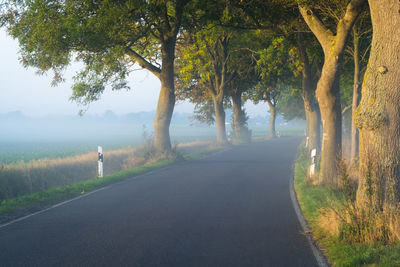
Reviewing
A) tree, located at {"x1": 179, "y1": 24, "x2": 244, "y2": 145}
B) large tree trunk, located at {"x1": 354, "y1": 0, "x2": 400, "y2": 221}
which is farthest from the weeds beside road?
tree, located at {"x1": 179, "y1": 24, "x2": 244, "y2": 145}

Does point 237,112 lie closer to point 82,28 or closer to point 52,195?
point 82,28

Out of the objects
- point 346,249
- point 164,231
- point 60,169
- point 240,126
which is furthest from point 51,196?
point 240,126

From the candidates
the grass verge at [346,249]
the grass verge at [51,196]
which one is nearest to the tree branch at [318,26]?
the grass verge at [346,249]

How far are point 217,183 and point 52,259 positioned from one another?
7847 millimetres

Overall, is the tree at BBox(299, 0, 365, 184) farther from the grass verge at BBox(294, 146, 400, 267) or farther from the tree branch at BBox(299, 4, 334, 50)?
the grass verge at BBox(294, 146, 400, 267)

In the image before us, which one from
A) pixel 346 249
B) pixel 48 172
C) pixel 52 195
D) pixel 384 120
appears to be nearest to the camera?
pixel 346 249

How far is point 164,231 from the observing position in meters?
6.81

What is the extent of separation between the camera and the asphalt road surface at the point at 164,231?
5.39 metres

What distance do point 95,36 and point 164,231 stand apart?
38.8 ft

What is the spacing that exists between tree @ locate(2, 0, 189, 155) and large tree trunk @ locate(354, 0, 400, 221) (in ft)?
37.2

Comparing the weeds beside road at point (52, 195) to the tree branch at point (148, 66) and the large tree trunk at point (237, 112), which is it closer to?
the tree branch at point (148, 66)

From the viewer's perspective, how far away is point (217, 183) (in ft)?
41.8

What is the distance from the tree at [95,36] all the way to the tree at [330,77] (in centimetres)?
731

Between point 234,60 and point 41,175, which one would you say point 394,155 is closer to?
point 41,175
